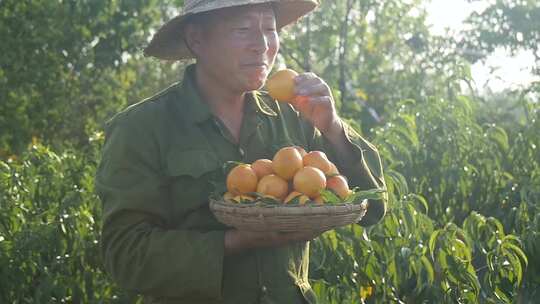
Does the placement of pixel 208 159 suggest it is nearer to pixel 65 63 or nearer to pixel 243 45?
pixel 243 45

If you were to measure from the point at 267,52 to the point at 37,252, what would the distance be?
1.87 metres

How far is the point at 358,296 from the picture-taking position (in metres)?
2.90

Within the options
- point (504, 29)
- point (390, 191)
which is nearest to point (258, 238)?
point (390, 191)

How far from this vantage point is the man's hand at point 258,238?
2090mm

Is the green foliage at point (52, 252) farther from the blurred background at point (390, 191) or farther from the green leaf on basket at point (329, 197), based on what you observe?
the green leaf on basket at point (329, 197)

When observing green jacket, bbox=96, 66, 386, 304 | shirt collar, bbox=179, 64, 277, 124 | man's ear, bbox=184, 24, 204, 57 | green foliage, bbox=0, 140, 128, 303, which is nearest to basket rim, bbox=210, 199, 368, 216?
green jacket, bbox=96, 66, 386, 304

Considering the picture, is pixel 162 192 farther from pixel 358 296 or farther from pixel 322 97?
pixel 358 296

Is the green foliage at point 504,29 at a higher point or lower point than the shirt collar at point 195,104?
lower

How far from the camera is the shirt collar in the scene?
235 centimetres

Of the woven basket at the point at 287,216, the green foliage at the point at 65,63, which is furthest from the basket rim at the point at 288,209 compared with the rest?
the green foliage at the point at 65,63

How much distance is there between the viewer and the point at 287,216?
2.01 metres

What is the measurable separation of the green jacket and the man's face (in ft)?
0.37

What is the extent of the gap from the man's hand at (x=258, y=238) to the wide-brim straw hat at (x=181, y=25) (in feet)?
1.94

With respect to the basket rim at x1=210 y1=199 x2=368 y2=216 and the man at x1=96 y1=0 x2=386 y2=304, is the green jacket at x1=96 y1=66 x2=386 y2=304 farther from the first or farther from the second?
the basket rim at x1=210 y1=199 x2=368 y2=216
